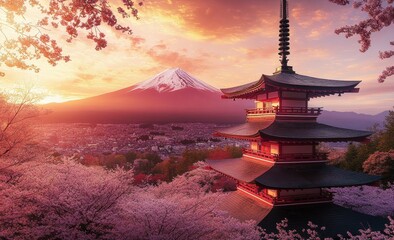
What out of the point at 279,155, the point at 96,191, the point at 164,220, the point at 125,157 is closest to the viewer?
the point at 164,220

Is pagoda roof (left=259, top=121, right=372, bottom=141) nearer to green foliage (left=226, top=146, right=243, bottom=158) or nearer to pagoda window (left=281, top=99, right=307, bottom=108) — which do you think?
pagoda window (left=281, top=99, right=307, bottom=108)

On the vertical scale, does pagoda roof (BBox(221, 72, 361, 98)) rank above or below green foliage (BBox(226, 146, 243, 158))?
above

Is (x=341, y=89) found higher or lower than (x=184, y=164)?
higher

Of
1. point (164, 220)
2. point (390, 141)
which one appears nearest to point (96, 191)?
point (164, 220)

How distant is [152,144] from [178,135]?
26.3 m

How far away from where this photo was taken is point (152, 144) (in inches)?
4400

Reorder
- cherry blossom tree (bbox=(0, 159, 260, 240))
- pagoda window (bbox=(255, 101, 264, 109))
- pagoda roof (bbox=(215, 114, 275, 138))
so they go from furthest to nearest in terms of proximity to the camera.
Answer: pagoda window (bbox=(255, 101, 264, 109)) → pagoda roof (bbox=(215, 114, 275, 138)) → cherry blossom tree (bbox=(0, 159, 260, 240))

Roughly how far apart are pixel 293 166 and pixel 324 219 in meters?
2.47

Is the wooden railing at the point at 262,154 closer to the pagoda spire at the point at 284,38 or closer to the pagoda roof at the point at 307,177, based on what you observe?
the pagoda roof at the point at 307,177

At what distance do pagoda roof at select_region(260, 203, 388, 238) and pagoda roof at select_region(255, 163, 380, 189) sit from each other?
1342 mm

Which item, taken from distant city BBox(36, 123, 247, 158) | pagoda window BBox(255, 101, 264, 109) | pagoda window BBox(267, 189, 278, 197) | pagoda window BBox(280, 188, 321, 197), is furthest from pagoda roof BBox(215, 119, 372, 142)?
distant city BBox(36, 123, 247, 158)

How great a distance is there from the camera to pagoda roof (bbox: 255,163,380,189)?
12180 millimetres

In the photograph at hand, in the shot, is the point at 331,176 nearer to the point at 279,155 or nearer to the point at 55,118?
the point at 279,155

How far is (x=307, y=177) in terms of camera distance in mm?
12875
